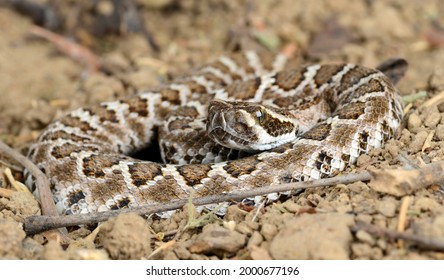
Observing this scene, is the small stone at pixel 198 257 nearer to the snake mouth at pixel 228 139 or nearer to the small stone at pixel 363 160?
the snake mouth at pixel 228 139

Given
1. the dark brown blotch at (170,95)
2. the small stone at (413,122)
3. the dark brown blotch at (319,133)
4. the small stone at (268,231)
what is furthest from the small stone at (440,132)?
the dark brown blotch at (170,95)

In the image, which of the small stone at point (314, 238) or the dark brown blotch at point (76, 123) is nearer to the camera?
the small stone at point (314, 238)

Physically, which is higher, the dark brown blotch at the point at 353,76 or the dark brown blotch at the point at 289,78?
the dark brown blotch at the point at 353,76

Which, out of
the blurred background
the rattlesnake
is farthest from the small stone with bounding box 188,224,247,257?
the blurred background

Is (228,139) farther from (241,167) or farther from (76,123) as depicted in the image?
(76,123)

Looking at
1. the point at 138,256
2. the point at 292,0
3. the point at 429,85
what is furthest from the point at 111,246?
the point at 292,0

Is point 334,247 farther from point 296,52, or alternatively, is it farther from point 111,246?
point 296,52

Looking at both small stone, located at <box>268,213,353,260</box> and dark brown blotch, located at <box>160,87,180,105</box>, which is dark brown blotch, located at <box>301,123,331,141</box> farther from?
dark brown blotch, located at <box>160,87,180,105</box>
